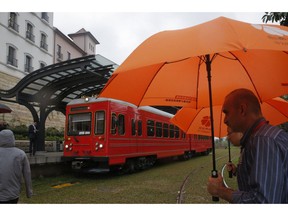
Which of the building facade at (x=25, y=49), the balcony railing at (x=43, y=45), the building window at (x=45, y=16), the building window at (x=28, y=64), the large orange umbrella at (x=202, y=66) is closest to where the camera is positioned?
the large orange umbrella at (x=202, y=66)

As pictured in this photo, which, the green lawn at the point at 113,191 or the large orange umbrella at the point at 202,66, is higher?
the large orange umbrella at the point at 202,66

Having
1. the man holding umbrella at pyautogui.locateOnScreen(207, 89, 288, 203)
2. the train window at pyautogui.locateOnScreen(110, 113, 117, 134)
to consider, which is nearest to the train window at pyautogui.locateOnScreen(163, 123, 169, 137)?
the train window at pyautogui.locateOnScreen(110, 113, 117, 134)

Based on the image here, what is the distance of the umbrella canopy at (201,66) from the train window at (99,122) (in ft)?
25.7

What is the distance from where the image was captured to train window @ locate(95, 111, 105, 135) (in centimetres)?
1202

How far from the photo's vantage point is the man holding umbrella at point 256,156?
1741 mm

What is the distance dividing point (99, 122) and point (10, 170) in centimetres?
777

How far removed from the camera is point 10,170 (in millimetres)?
4371

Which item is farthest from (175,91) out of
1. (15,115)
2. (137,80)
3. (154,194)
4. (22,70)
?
(22,70)

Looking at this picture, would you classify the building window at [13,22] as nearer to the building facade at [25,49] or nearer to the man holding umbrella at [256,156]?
the building facade at [25,49]

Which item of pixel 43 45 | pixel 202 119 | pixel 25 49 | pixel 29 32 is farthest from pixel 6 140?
pixel 43 45

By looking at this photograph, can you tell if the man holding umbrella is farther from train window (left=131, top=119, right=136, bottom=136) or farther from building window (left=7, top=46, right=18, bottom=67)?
building window (left=7, top=46, right=18, bottom=67)

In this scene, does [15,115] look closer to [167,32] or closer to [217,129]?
[217,129]

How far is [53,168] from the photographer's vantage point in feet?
42.7

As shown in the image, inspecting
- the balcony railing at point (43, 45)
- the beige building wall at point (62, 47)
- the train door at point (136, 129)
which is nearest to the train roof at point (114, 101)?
the train door at point (136, 129)
